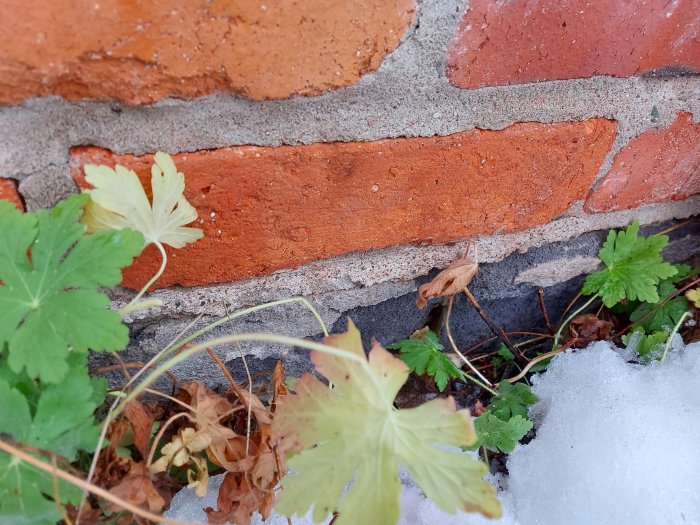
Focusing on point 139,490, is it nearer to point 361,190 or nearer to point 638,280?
point 361,190

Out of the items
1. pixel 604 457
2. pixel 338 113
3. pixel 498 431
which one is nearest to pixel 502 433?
pixel 498 431

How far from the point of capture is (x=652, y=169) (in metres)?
0.89

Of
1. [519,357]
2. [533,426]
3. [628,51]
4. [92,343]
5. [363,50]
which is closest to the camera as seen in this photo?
[92,343]

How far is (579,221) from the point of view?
0.91 meters

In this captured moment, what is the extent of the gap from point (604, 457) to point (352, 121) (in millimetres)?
560

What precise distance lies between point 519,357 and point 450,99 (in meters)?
0.49

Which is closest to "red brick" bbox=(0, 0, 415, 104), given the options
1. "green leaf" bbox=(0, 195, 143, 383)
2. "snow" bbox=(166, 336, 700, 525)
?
"green leaf" bbox=(0, 195, 143, 383)

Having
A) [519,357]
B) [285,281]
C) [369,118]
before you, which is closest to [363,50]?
[369,118]

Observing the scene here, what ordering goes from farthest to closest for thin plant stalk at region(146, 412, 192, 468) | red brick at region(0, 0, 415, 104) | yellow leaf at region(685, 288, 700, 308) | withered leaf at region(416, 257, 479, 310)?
yellow leaf at region(685, 288, 700, 308), withered leaf at region(416, 257, 479, 310), thin plant stalk at region(146, 412, 192, 468), red brick at region(0, 0, 415, 104)

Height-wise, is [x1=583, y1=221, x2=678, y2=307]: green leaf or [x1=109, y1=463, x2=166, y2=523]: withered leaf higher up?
[x1=583, y1=221, x2=678, y2=307]: green leaf

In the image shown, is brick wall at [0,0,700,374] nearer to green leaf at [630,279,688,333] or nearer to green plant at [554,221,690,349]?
green plant at [554,221,690,349]

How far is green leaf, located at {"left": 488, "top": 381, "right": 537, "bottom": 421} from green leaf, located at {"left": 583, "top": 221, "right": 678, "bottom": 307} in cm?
20

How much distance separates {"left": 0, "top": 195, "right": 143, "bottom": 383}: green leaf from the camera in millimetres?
492

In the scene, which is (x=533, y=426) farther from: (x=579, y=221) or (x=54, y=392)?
(x=54, y=392)
